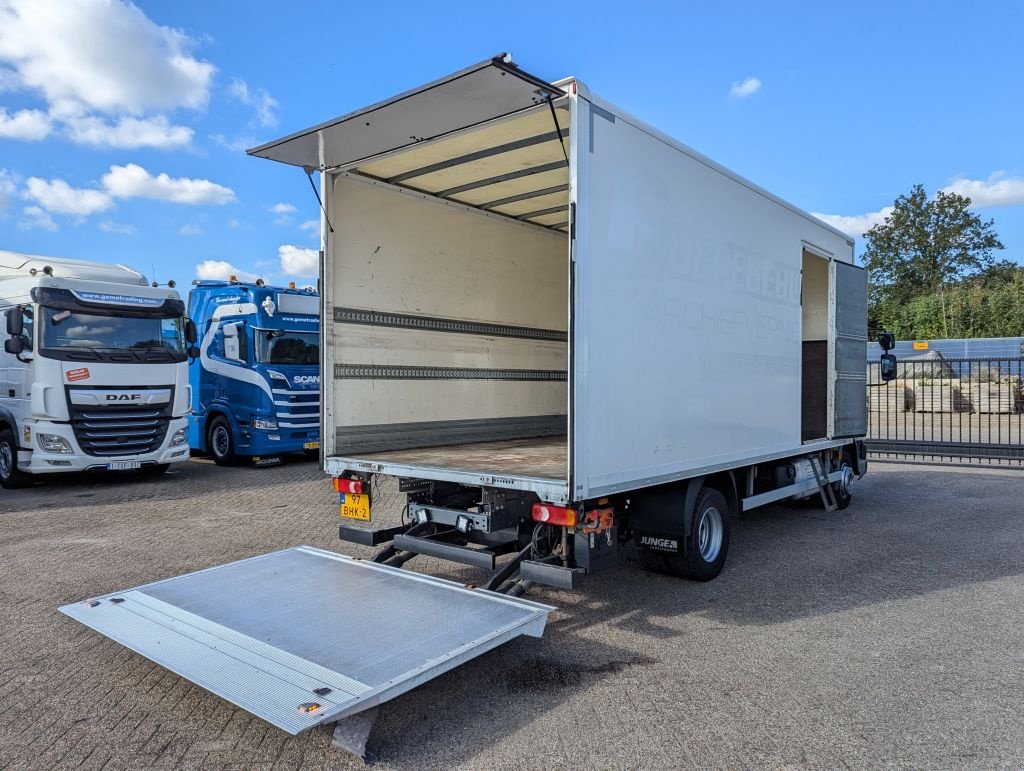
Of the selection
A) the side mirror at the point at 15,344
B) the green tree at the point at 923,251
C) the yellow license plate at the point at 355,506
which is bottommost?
the yellow license plate at the point at 355,506

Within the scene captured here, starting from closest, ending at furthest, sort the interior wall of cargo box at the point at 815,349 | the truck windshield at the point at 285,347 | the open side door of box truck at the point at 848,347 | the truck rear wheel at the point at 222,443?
the open side door of box truck at the point at 848,347 < the interior wall of cargo box at the point at 815,349 < the truck windshield at the point at 285,347 < the truck rear wheel at the point at 222,443

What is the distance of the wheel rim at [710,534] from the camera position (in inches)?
211

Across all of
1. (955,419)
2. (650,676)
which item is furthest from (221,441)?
(955,419)

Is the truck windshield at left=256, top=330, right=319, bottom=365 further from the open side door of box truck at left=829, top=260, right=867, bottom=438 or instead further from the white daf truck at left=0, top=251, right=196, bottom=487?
the open side door of box truck at left=829, top=260, right=867, bottom=438

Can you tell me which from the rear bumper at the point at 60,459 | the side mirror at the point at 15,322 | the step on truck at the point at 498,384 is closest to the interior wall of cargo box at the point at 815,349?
the step on truck at the point at 498,384

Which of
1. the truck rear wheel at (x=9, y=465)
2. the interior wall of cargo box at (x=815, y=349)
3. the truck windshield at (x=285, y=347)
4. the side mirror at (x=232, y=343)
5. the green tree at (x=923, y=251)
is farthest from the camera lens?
the green tree at (x=923, y=251)

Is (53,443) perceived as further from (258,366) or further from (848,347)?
(848,347)

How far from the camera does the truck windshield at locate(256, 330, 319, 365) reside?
39.8ft

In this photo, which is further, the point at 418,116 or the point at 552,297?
the point at 552,297

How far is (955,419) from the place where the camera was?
67.2ft

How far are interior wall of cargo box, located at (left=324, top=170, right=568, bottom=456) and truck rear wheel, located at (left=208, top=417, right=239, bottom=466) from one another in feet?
25.0

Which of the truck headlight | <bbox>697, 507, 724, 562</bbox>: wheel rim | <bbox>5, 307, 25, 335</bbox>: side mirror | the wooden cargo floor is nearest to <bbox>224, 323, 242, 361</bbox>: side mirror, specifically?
the truck headlight

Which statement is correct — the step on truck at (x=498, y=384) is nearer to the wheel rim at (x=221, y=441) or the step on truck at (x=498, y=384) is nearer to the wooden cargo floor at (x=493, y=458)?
the wooden cargo floor at (x=493, y=458)

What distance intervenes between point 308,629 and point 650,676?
1862 millimetres
